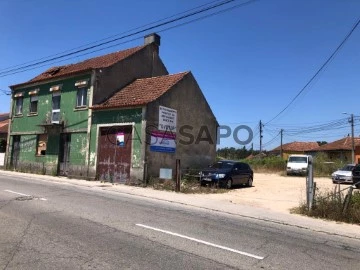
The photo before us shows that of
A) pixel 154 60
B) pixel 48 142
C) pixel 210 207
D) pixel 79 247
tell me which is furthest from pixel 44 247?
pixel 154 60

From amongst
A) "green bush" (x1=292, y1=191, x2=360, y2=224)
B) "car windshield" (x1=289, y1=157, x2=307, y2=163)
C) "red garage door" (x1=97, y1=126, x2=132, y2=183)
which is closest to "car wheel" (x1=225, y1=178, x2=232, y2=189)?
"red garage door" (x1=97, y1=126, x2=132, y2=183)

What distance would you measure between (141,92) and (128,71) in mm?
3438

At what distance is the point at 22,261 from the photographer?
18.6 ft

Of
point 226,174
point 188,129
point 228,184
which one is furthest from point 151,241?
point 188,129

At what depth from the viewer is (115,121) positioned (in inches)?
→ 863

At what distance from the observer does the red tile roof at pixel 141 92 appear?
70.1 feet

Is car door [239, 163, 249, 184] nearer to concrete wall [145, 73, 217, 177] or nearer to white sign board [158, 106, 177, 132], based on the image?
concrete wall [145, 73, 217, 177]

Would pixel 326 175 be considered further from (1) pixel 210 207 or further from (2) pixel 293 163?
(1) pixel 210 207

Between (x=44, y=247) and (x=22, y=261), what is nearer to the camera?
(x=22, y=261)

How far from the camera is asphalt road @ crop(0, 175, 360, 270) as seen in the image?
5.92 meters

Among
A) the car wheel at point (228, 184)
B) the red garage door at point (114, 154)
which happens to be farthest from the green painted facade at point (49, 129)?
the car wheel at point (228, 184)

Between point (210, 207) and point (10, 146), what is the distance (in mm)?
22357

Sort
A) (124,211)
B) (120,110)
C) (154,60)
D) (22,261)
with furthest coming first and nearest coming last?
(154,60) < (120,110) < (124,211) < (22,261)

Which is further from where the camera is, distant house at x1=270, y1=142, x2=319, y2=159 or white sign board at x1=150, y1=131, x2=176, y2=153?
distant house at x1=270, y1=142, x2=319, y2=159
